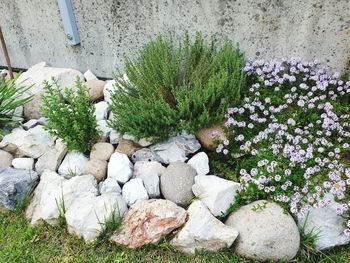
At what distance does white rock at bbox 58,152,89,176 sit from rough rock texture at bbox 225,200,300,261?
4.41 feet

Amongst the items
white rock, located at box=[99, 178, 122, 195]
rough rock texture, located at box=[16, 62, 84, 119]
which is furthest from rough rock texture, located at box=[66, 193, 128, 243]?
rough rock texture, located at box=[16, 62, 84, 119]

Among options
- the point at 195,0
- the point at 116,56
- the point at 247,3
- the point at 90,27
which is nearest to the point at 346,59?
the point at 247,3

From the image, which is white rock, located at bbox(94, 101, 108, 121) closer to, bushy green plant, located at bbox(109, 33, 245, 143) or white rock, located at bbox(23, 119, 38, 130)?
bushy green plant, located at bbox(109, 33, 245, 143)

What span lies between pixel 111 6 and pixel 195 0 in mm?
865

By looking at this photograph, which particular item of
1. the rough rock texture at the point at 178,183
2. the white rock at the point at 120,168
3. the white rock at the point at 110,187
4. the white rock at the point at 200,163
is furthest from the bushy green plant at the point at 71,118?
the white rock at the point at 200,163

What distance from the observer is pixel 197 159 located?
10.1ft

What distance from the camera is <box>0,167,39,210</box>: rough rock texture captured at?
3020mm

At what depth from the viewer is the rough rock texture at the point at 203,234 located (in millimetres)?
2598

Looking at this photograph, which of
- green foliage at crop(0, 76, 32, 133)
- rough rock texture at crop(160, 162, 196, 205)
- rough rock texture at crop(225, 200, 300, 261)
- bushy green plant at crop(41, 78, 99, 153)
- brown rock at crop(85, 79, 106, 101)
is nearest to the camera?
rough rock texture at crop(225, 200, 300, 261)

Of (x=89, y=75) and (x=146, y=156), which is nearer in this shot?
(x=146, y=156)

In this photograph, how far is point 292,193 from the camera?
2678 mm

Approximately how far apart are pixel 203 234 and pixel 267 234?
0.41 metres

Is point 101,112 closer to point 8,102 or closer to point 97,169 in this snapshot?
point 97,169

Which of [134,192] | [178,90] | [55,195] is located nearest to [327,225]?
[134,192]
